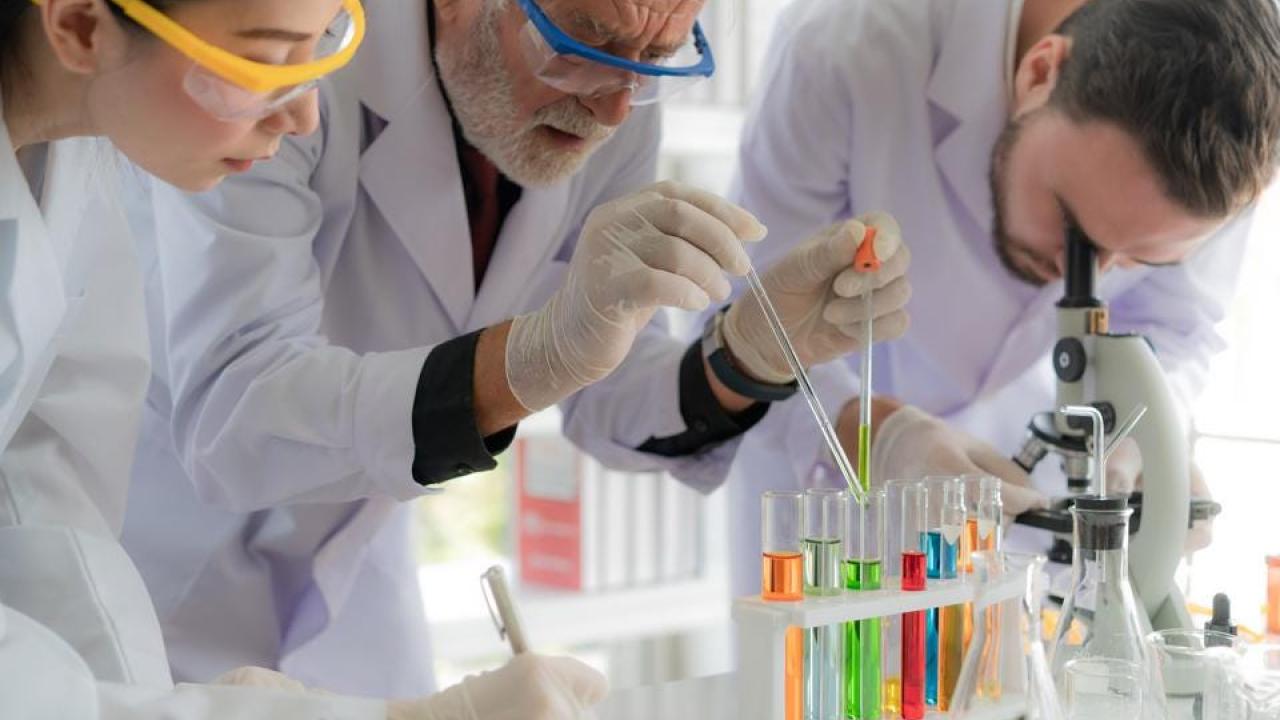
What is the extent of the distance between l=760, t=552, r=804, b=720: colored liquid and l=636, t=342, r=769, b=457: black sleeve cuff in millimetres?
657

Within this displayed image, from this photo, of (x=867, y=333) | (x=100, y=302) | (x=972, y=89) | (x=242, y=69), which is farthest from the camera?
(x=972, y=89)

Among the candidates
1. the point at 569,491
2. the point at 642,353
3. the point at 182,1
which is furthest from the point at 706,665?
the point at 182,1

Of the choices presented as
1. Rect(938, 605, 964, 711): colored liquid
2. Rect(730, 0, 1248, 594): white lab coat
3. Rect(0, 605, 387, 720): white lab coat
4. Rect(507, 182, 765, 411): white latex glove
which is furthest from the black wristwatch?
Rect(0, 605, 387, 720): white lab coat

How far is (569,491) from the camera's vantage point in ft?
11.1

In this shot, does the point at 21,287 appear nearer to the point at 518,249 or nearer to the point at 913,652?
the point at 518,249

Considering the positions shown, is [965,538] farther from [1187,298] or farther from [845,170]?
[1187,298]

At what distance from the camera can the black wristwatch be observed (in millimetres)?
2092

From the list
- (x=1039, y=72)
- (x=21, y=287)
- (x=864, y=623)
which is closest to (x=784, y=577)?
(x=864, y=623)

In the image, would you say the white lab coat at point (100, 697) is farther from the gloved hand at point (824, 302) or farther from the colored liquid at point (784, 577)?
the gloved hand at point (824, 302)

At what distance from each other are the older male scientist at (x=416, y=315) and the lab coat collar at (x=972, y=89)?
57 centimetres

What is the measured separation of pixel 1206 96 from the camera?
6.62ft

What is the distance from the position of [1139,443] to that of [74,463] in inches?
56.8

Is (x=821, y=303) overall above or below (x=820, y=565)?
above

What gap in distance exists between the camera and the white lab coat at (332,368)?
186 cm
